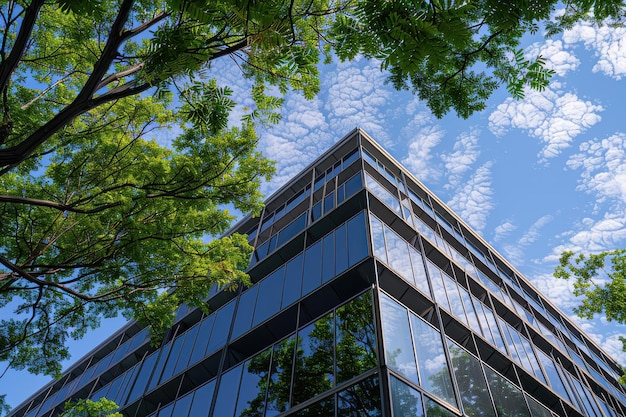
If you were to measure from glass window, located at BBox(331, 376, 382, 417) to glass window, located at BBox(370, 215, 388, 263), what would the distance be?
425 centimetres

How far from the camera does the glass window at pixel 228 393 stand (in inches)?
437

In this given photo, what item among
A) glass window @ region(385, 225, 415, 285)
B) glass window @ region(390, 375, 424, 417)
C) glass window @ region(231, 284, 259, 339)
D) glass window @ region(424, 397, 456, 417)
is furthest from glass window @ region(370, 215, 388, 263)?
glass window @ region(231, 284, 259, 339)

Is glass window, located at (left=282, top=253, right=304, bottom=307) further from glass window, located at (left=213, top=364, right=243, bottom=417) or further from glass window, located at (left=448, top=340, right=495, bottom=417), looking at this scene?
glass window, located at (left=448, top=340, right=495, bottom=417)

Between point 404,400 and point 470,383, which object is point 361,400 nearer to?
point 404,400

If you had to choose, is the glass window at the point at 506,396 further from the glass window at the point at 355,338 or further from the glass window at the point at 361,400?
the glass window at the point at 361,400

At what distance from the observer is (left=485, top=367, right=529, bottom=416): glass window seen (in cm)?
1077

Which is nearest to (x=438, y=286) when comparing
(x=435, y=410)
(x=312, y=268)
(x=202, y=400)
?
(x=312, y=268)

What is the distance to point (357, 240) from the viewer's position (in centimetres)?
1262

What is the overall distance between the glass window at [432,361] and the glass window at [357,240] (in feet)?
8.08

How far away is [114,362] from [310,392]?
18331mm

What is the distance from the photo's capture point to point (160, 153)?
8.80m

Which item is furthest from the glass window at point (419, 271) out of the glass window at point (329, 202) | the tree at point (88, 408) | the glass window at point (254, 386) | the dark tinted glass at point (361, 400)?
the tree at point (88, 408)

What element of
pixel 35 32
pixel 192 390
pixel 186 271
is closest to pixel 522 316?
pixel 192 390

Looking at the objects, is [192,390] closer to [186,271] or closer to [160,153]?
[186,271]
